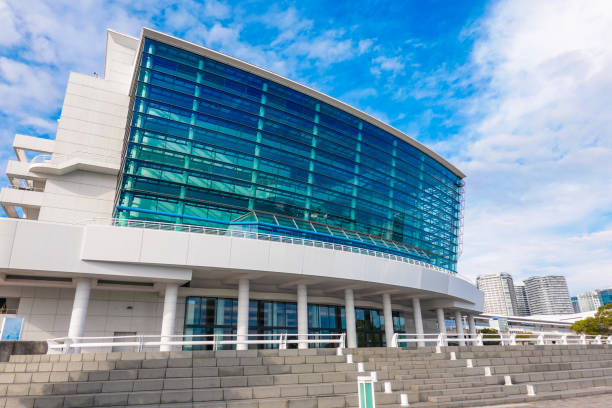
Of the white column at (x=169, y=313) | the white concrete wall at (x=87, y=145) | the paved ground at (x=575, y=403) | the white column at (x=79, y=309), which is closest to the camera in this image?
the paved ground at (x=575, y=403)

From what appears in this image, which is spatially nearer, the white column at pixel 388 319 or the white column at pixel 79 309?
the white column at pixel 79 309

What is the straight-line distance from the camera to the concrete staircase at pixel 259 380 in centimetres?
1163

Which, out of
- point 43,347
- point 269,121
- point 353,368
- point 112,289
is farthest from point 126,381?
point 269,121

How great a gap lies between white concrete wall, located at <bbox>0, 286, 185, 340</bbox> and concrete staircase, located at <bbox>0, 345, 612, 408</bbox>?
12.0 m

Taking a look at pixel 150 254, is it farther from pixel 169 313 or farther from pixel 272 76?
pixel 272 76

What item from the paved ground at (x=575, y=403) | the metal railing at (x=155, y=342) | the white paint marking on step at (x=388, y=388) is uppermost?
the metal railing at (x=155, y=342)

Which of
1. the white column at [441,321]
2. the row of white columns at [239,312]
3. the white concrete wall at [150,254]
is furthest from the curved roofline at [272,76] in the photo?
the white column at [441,321]

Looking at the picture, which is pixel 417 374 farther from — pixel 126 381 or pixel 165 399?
pixel 126 381

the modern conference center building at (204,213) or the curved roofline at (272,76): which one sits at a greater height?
the curved roofline at (272,76)

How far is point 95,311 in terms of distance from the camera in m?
25.6

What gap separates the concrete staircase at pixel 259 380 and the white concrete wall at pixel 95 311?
11973 millimetres

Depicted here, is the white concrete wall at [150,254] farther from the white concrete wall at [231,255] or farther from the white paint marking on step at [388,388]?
the white paint marking on step at [388,388]

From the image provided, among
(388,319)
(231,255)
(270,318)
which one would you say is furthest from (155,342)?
(388,319)

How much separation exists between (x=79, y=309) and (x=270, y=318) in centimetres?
1430
